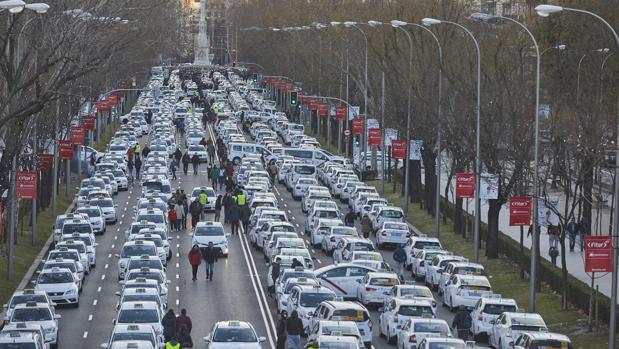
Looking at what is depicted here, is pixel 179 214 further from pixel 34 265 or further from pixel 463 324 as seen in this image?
pixel 463 324

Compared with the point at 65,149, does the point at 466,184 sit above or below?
below

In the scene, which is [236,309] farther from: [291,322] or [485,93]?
[485,93]

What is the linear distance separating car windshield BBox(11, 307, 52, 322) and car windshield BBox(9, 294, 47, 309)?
154 cm

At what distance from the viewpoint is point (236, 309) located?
48.0m

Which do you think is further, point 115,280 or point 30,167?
point 30,167

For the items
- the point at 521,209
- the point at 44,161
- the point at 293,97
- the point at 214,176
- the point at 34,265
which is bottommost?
the point at 34,265

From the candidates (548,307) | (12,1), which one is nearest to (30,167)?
(548,307)

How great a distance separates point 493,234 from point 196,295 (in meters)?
12.5

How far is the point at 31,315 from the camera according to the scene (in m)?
40.8

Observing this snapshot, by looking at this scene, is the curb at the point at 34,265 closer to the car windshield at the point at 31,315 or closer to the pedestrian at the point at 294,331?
the car windshield at the point at 31,315

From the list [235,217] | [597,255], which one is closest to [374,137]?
[235,217]

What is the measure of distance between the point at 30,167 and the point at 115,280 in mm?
12158

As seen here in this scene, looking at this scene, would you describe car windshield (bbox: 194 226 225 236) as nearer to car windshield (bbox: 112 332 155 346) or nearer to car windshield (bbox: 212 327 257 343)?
car windshield (bbox: 212 327 257 343)

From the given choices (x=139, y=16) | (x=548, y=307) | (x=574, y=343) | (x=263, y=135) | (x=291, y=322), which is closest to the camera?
(x=291, y=322)
